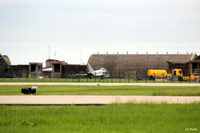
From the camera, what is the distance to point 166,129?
45.4 feet

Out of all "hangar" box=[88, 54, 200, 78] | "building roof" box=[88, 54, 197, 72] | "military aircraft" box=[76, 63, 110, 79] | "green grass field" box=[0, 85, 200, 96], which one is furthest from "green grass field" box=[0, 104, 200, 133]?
"building roof" box=[88, 54, 197, 72]

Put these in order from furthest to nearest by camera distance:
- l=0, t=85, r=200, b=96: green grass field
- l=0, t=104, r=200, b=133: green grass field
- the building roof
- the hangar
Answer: the building roof < the hangar < l=0, t=85, r=200, b=96: green grass field < l=0, t=104, r=200, b=133: green grass field

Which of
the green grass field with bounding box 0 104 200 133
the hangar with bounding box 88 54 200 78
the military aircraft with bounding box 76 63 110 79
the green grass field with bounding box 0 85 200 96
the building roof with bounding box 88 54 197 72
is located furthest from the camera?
the building roof with bounding box 88 54 197 72

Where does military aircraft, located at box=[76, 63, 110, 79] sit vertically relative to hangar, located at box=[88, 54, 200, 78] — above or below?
below

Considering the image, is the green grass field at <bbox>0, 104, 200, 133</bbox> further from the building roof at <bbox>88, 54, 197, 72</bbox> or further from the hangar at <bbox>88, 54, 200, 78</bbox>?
the building roof at <bbox>88, 54, 197, 72</bbox>

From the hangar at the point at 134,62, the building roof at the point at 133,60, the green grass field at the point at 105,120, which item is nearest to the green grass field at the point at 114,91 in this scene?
the green grass field at the point at 105,120

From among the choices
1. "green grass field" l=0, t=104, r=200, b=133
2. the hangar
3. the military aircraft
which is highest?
the hangar

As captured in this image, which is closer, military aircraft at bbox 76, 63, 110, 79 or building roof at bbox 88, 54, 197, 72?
military aircraft at bbox 76, 63, 110, 79

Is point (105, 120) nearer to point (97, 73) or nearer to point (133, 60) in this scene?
point (97, 73)

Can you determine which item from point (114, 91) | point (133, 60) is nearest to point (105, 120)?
point (114, 91)

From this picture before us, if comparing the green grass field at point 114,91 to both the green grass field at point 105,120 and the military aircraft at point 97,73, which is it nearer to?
the green grass field at point 105,120

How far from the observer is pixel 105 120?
1622 centimetres

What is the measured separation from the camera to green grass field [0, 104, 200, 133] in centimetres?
1393

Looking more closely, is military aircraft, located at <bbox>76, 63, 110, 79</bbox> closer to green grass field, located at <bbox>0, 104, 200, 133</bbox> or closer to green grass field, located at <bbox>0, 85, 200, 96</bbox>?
green grass field, located at <bbox>0, 85, 200, 96</bbox>
